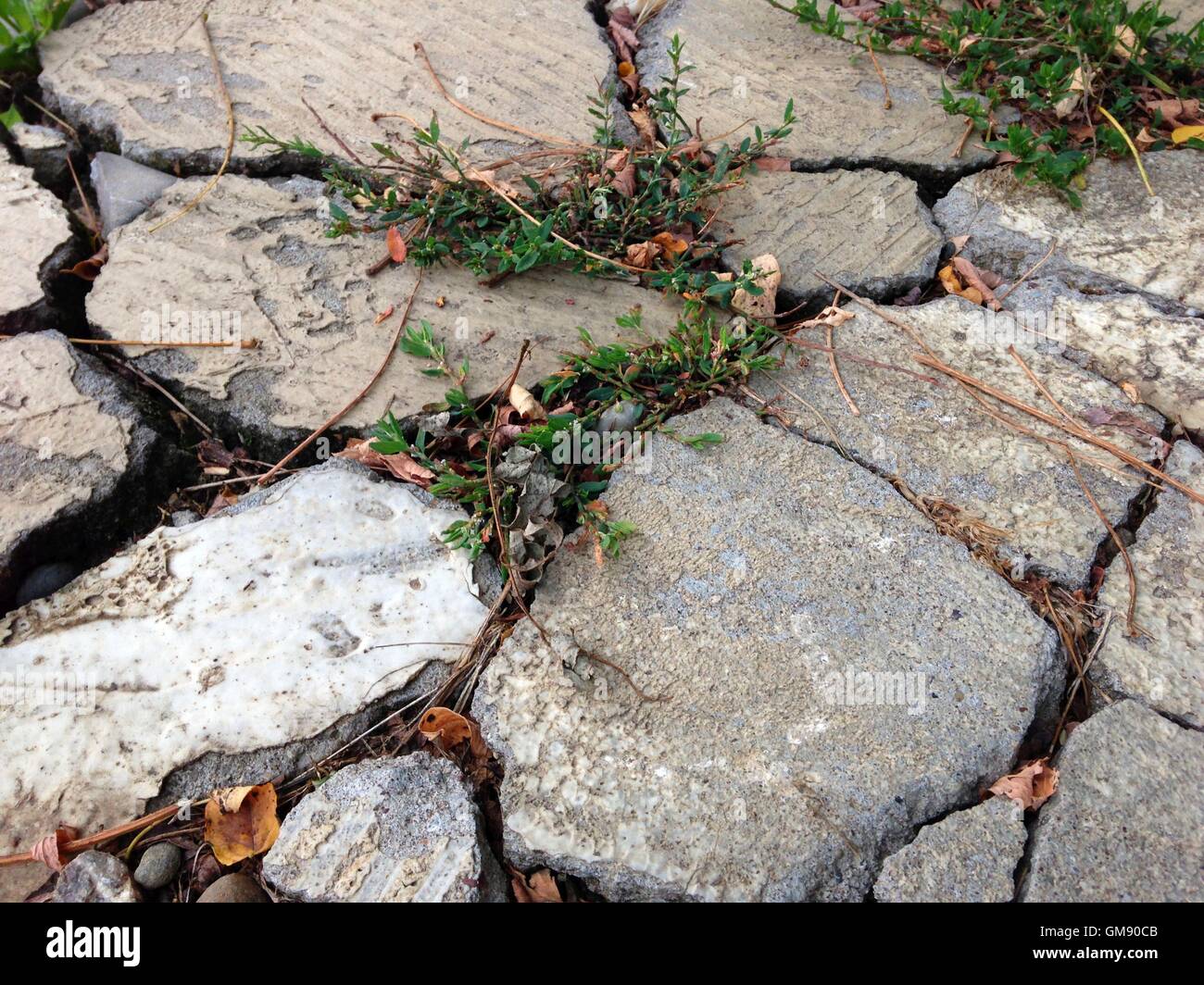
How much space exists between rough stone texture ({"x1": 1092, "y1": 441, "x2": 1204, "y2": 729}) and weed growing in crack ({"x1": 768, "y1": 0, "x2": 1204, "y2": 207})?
105cm

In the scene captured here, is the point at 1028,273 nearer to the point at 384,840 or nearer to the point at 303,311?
the point at 303,311

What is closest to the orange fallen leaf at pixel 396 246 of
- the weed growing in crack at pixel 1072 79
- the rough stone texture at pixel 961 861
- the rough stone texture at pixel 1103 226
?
the rough stone texture at pixel 1103 226

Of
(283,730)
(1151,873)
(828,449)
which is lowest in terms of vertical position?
(283,730)

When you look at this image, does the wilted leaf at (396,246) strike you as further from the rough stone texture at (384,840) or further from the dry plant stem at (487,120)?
the rough stone texture at (384,840)

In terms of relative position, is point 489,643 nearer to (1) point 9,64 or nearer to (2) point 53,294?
(2) point 53,294

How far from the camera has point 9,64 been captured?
290 cm

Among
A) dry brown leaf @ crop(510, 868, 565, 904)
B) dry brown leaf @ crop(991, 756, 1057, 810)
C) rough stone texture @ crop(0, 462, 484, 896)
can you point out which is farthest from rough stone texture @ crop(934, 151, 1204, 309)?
dry brown leaf @ crop(510, 868, 565, 904)

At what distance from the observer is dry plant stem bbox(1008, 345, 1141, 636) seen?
1823 mm

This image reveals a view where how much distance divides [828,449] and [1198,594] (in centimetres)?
77

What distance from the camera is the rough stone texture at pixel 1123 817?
1518 millimetres

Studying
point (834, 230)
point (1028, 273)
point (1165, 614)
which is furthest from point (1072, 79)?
point (1165, 614)

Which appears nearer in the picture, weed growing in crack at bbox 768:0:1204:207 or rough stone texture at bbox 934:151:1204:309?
rough stone texture at bbox 934:151:1204:309

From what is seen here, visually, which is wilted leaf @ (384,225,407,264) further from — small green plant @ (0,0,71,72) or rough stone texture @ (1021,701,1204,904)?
rough stone texture @ (1021,701,1204,904)
